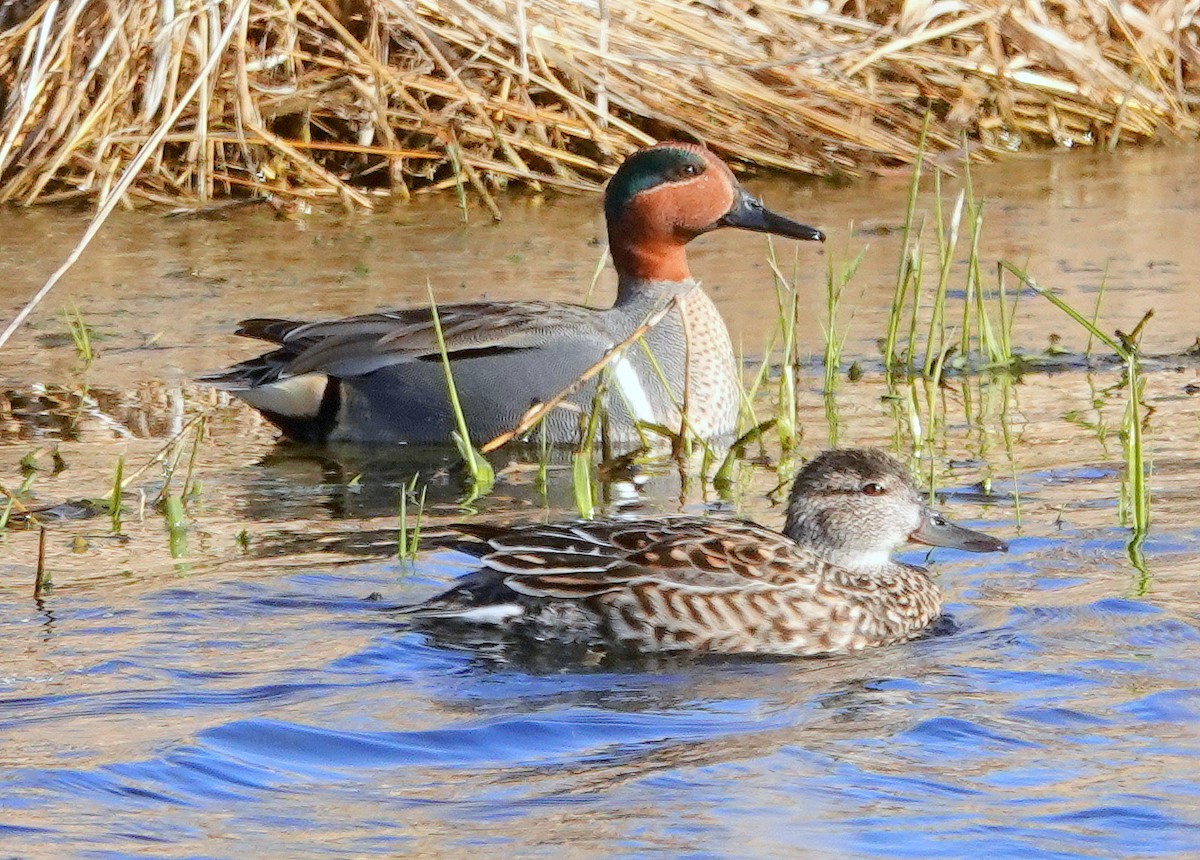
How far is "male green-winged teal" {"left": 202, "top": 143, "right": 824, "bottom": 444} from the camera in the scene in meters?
6.91

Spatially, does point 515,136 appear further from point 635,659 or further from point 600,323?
point 635,659

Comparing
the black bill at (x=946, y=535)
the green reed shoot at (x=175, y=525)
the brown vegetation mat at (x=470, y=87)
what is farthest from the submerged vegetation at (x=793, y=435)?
the brown vegetation mat at (x=470, y=87)

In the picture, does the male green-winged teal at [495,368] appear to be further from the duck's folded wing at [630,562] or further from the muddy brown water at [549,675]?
the duck's folded wing at [630,562]

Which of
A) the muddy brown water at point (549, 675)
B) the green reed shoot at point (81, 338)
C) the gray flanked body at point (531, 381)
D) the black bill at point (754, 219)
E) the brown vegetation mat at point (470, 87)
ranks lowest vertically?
the muddy brown water at point (549, 675)

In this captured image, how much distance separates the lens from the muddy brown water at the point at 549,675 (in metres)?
3.83

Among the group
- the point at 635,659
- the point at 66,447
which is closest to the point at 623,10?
the point at 66,447

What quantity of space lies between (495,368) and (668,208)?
3.18 ft

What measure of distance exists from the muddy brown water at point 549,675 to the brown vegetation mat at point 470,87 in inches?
63.9

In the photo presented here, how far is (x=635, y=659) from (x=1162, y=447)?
220 centimetres

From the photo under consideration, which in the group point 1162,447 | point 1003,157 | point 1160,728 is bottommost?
point 1160,728

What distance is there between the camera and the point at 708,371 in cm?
712

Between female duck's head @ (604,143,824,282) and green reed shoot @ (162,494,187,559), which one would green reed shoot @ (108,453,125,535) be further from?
female duck's head @ (604,143,824,282)

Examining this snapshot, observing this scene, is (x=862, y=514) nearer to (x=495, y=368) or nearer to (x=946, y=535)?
(x=946, y=535)

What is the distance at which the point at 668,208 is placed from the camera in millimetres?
7504
